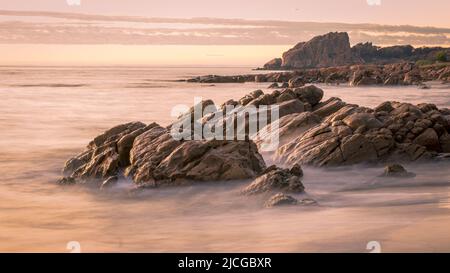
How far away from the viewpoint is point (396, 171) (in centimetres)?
2047

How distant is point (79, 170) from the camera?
2262cm

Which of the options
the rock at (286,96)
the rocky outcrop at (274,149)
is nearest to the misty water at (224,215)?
the rocky outcrop at (274,149)

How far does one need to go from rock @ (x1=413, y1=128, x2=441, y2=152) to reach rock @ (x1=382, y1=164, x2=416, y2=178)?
10.2 feet

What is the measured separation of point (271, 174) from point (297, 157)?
190 inches

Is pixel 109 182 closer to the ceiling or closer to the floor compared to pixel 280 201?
closer to the floor

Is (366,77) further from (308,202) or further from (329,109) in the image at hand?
(308,202)

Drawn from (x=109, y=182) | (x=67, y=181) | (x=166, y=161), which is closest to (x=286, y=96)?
(x=166, y=161)

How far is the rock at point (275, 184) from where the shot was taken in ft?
58.3

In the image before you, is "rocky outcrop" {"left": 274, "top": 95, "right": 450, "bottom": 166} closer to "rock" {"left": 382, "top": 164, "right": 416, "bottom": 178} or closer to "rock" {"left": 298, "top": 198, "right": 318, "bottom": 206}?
"rock" {"left": 382, "top": 164, "right": 416, "bottom": 178}

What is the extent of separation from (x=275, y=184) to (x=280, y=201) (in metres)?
1.58

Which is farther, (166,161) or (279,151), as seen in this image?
(279,151)
